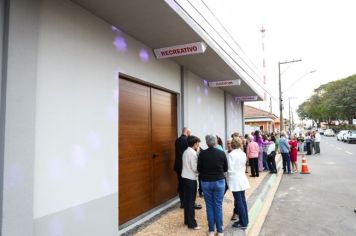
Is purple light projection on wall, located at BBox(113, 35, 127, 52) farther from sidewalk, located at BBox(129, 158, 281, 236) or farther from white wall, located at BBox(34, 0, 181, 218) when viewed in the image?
sidewalk, located at BBox(129, 158, 281, 236)

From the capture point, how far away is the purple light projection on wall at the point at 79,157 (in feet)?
14.1

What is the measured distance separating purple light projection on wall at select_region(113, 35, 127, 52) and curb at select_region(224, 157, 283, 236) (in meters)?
4.03

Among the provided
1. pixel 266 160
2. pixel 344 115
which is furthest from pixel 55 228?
pixel 344 115

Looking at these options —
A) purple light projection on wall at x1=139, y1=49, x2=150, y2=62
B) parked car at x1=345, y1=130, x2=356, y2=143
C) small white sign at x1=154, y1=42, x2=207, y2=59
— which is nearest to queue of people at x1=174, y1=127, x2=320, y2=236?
small white sign at x1=154, y1=42, x2=207, y2=59

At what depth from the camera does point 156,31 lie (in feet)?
18.4

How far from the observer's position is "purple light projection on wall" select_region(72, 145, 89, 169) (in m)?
4.31

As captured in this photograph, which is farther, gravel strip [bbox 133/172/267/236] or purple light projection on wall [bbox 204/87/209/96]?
purple light projection on wall [bbox 204/87/209/96]

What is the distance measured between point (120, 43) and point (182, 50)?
135 centimetres

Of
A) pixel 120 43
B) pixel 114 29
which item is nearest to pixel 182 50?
pixel 120 43

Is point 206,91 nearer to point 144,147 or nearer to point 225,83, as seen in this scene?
point 225,83

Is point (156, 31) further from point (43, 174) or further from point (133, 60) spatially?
point (43, 174)

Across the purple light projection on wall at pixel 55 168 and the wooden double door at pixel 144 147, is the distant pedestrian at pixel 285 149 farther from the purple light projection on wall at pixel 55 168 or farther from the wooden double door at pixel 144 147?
the purple light projection on wall at pixel 55 168

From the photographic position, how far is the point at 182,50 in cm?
618

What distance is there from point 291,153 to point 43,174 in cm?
1211
